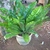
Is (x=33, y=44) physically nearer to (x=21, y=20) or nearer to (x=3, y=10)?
(x=21, y=20)

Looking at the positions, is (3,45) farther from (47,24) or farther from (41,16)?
(47,24)

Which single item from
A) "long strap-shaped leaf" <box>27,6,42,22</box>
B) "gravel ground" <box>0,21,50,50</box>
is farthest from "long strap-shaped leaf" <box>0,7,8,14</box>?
"gravel ground" <box>0,21,50,50</box>

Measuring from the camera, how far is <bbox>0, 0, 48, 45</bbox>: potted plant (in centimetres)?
190

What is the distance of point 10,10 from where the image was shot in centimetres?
204

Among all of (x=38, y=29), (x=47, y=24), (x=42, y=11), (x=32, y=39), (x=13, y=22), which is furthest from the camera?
(x=47, y=24)

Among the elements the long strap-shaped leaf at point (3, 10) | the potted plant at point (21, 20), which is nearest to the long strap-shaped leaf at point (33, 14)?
the potted plant at point (21, 20)

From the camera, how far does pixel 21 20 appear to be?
193 cm

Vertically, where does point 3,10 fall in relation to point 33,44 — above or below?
above

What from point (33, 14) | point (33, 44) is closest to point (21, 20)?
point (33, 14)

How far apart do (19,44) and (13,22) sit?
0.34 metres

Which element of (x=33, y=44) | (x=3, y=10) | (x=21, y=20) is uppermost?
(x=3, y=10)

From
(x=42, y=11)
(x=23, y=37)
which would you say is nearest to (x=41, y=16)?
(x=42, y=11)

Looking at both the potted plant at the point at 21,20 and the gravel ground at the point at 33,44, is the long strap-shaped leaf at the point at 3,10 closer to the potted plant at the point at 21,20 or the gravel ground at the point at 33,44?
the potted plant at the point at 21,20

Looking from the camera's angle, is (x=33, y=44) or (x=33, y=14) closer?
(x=33, y=14)
